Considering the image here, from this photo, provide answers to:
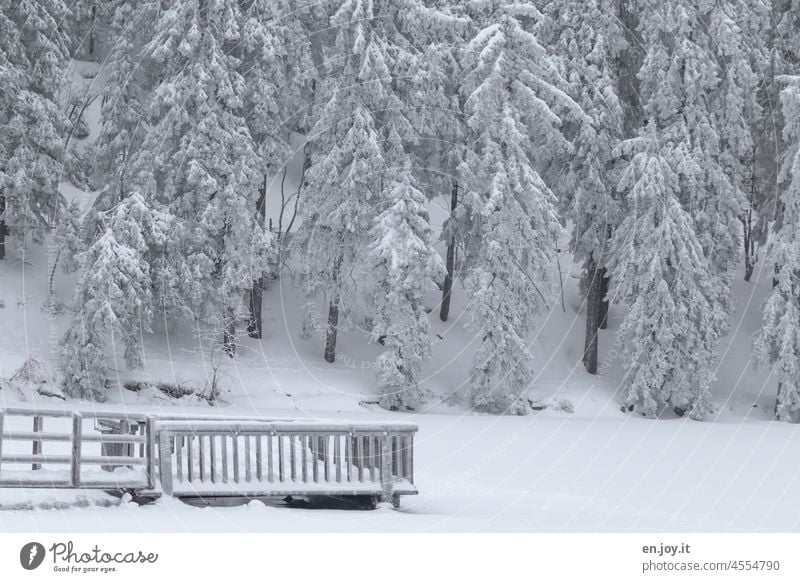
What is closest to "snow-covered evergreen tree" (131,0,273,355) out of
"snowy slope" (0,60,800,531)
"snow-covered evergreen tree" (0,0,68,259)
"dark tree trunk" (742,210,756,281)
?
"snowy slope" (0,60,800,531)

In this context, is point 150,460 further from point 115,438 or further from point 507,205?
point 507,205

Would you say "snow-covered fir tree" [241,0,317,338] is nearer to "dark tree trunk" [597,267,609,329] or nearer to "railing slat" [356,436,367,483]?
"dark tree trunk" [597,267,609,329]

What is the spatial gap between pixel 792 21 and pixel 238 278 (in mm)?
22617

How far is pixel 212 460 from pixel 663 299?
24286 millimetres

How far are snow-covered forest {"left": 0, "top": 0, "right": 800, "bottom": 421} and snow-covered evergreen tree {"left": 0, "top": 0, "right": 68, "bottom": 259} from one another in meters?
0.10

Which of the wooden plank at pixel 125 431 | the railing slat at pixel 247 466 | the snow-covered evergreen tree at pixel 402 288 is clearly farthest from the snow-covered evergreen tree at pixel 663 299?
the wooden plank at pixel 125 431

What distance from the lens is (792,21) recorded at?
41.0 meters

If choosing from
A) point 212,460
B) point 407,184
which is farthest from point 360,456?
point 407,184

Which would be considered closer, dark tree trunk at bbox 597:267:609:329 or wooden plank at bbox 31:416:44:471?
wooden plank at bbox 31:416:44:471

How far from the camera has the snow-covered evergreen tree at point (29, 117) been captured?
3525 centimetres

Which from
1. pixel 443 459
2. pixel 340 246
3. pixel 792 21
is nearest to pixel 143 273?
pixel 340 246

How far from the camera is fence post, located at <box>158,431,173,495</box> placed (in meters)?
15.1

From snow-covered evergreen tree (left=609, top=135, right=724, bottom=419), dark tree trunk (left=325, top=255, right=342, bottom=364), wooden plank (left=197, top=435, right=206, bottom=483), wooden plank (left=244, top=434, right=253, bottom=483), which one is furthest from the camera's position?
dark tree trunk (left=325, top=255, right=342, bottom=364)

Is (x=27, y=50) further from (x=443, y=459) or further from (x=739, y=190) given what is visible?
(x=739, y=190)
